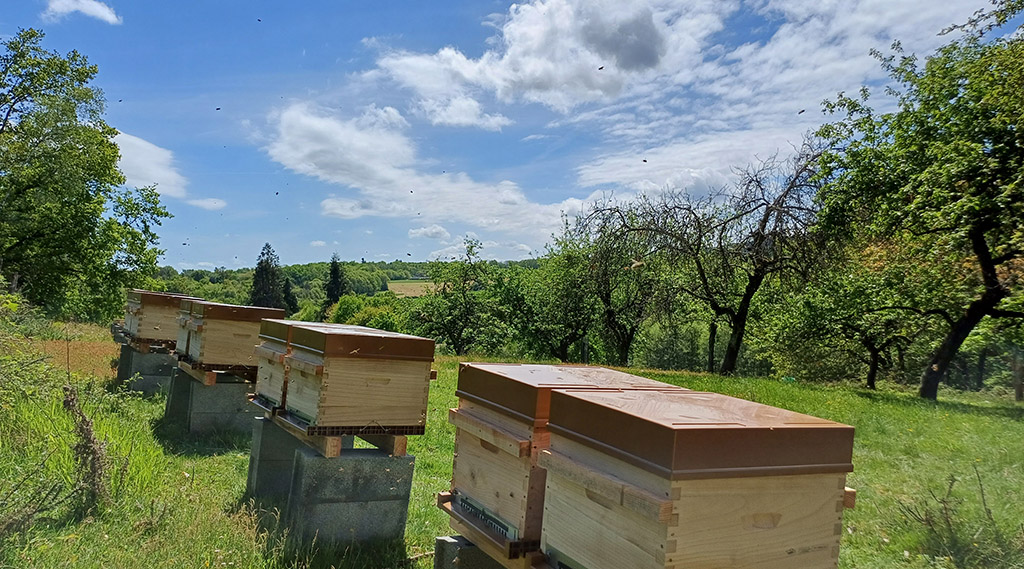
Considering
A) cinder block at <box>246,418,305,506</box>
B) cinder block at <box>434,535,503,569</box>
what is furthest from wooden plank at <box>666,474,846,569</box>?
cinder block at <box>246,418,305,506</box>

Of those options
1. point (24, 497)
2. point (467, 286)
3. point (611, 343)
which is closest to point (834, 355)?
point (611, 343)

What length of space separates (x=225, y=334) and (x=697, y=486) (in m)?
6.89

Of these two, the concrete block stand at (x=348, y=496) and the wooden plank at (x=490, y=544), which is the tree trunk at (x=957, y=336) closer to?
the concrete block stand at (x=348, y=496)

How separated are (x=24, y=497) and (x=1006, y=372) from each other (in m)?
27.3

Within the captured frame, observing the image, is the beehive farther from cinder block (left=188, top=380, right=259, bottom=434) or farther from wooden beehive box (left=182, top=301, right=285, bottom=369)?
cinder block (left=188, top=380, right=259, bottom=434)

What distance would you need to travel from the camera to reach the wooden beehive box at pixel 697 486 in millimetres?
2111

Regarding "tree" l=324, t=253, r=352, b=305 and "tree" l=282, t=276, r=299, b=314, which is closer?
"tree" l=282, t=276, r=299, b=314

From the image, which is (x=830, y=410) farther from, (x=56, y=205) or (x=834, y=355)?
(x=56, y=205)

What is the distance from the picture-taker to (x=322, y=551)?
4.58m

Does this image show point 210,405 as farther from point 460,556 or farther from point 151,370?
point 460,556

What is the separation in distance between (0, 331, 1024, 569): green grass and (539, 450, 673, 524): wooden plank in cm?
247

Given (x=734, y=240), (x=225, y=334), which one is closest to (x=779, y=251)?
(x=734, y=240)

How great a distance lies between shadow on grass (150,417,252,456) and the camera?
729 cm

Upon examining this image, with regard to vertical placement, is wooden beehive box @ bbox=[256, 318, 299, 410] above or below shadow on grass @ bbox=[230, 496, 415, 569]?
above
